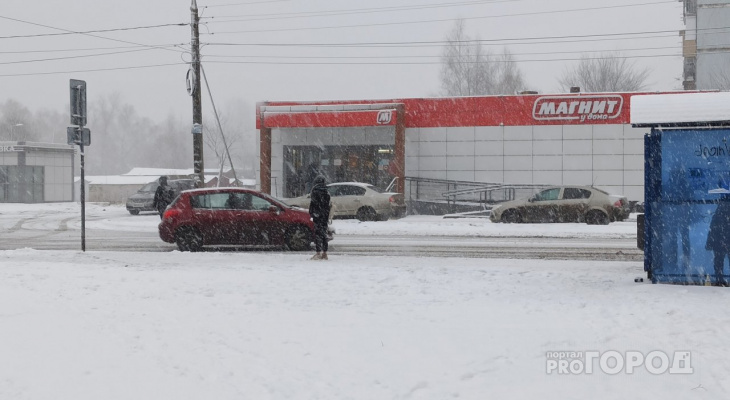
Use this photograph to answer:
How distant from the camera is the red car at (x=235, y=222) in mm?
15227

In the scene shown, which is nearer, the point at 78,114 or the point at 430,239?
the point at 78,114

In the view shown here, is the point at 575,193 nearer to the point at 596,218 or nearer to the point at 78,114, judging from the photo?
the point at 596,218

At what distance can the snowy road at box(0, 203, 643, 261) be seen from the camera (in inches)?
592

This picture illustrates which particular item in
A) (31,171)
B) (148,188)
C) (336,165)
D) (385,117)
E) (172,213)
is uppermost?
(385,117)

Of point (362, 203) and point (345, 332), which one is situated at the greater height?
point (362, 203)

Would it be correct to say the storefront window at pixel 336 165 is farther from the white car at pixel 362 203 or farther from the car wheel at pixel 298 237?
the car wheel at pixel 298 237

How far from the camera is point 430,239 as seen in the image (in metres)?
18.9

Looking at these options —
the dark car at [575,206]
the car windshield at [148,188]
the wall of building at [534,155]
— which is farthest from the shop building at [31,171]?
the dark car at [575,206]

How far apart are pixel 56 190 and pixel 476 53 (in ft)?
138

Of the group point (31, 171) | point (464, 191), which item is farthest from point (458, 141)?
point (31, 171)

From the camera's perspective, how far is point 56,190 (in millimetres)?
52312

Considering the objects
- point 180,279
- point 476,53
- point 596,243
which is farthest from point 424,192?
point 476,53

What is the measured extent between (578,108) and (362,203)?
10989 mm

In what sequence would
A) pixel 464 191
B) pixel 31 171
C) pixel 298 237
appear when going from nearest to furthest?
pixel 298 237 < pixel 464 191 < pixel 31 171
